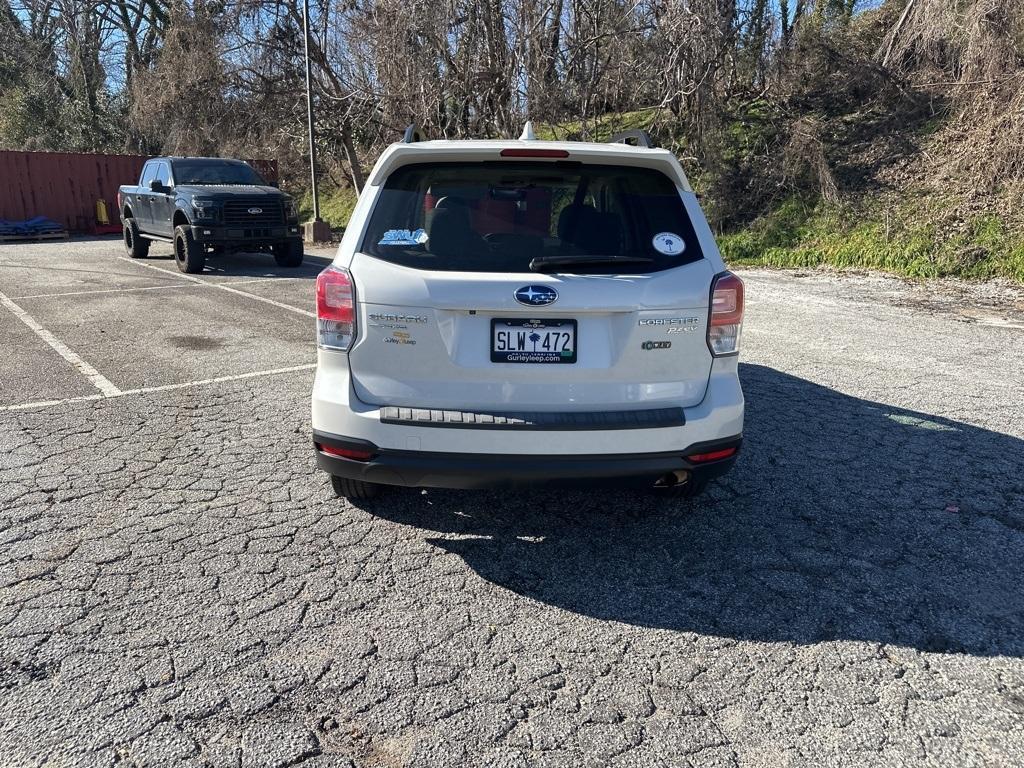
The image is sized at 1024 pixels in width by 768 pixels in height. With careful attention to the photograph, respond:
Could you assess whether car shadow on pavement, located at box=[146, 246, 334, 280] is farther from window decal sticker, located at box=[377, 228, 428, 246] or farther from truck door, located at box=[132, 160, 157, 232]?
window decal sticker, located at box=[377, 228, 428, 246]

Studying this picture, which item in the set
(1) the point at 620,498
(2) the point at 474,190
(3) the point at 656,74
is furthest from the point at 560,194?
(3) the point at 656,74

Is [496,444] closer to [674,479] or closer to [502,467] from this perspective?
[502,467]

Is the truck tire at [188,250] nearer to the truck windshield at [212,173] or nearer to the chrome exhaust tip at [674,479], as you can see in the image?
the truck windshield at [212,173]

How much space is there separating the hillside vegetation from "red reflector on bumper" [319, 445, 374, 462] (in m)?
11.2

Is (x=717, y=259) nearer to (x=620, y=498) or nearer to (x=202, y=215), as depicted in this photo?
(x=620, y=498)

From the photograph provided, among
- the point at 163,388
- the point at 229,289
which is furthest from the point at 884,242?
the point at 163,388

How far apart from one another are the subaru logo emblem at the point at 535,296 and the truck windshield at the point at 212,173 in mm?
12779

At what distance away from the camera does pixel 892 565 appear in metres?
3.34

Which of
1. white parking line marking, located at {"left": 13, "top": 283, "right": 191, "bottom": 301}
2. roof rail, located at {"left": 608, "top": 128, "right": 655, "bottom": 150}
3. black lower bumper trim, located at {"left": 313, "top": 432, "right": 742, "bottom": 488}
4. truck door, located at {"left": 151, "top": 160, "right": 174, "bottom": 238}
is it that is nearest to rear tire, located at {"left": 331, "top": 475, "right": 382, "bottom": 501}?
black lower bumper trim, located at {"left": 313, "top": 432, "right": 742, "bottom": 488}

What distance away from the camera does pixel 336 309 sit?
3213 mm

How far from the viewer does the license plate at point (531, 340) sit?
10.1ft

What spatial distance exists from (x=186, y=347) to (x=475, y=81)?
11.6 metres

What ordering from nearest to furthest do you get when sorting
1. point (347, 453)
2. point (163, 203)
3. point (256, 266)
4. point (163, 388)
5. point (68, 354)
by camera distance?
point (347, 453)
point (163, 388)
point (68, 354)
point (163, 203)
point (256, 266)

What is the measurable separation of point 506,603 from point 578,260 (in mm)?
1439
